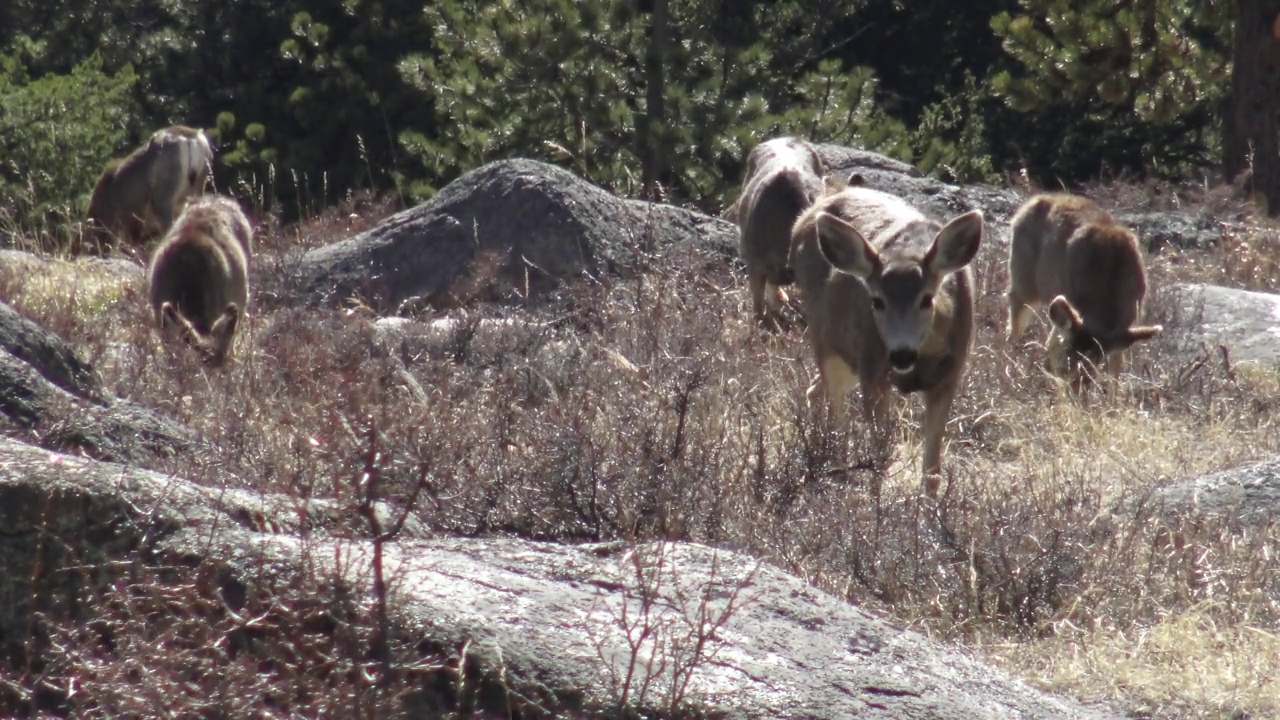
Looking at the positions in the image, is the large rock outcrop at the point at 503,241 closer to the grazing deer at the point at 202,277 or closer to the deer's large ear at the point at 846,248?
the grazing deer at the point at 202,277

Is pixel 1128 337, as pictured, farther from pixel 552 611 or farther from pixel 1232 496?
pixel 552 611

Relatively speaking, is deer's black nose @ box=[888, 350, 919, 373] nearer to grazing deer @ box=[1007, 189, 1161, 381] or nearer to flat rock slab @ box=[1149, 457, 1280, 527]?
flat rock slab @ box=[1149, 457, 1280, 527]

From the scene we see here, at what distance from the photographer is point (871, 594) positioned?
254 inches

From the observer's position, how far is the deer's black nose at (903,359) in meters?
8.33

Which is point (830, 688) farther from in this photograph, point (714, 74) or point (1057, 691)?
point (714, 74)

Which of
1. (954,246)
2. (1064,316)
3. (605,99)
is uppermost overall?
(954,246)

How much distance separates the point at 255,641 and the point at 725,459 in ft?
13.1

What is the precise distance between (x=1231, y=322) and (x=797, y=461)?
583 centimetres

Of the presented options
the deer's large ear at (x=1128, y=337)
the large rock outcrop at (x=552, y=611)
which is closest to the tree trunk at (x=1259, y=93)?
the deer's large ear at (x=1128, y=337)

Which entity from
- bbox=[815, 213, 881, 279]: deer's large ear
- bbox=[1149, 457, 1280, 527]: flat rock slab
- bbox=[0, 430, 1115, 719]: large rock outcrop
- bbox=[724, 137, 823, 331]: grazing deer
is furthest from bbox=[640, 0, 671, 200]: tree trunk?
bbox=[0, 430, 1115, 719]: large rock outcrop

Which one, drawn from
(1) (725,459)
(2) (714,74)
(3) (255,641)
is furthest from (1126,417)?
(2) (714,74)

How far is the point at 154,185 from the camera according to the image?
794 inches

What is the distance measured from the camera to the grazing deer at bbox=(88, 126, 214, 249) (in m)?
20.1

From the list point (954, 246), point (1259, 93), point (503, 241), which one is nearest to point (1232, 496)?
point (954, 246)
